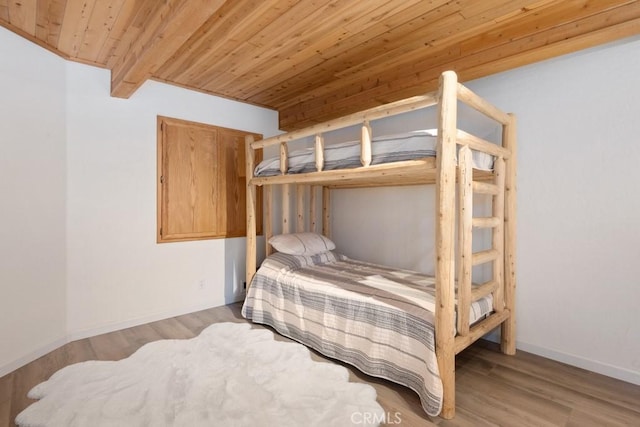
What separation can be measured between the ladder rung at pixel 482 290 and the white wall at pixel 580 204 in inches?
17.3

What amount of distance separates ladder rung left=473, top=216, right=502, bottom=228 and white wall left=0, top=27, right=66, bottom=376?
3.25m

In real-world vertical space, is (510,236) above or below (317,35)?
below

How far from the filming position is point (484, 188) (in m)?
2.22

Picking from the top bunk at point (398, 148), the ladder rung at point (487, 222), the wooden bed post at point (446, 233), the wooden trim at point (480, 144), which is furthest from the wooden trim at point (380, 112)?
the ladder rung at point (487, 222)

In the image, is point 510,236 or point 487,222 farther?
point 510,236

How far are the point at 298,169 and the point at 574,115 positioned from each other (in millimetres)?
2183

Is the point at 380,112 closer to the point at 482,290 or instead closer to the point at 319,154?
the point at 319,154

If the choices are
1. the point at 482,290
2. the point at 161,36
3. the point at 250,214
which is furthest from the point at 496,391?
the point at 161,36

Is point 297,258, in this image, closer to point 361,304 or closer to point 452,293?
point 361,304

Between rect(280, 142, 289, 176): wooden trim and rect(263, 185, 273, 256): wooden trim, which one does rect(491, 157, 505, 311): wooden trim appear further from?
rect(263, 185, 273, 256): wooden trim

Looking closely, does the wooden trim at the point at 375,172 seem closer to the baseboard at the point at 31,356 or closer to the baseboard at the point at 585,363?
the baseboard at the point at 585,363

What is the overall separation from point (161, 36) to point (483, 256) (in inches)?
101

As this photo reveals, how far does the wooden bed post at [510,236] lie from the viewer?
8.38ft

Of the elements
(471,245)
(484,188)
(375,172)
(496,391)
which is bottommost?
(496,391)
